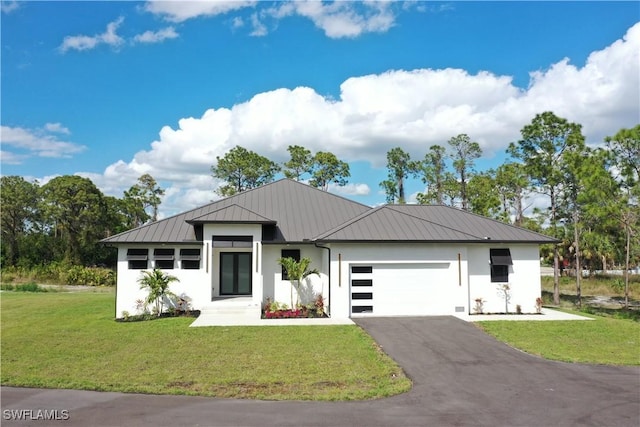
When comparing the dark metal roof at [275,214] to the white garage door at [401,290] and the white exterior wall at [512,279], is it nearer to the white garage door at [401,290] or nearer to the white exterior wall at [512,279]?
the white garage door at [401,290]

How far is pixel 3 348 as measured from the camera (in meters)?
12.5

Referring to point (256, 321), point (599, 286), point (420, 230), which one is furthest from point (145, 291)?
point (599, 286)

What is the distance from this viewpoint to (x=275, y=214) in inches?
805

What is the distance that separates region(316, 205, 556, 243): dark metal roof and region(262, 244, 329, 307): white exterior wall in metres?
1.04

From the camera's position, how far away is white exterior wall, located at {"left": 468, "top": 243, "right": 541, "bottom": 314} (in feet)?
57.6

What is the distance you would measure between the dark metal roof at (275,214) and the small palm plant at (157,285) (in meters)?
1.35

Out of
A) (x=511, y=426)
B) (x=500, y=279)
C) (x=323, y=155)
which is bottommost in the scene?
(x=511, y=426)

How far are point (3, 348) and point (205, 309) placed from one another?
6609mm

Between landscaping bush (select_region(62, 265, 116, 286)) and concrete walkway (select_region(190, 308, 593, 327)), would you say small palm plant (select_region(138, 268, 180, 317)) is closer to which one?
concrete walkway (select_region(190, 308, 593, 327))

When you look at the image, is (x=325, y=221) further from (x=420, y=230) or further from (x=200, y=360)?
(x=200, y=360)

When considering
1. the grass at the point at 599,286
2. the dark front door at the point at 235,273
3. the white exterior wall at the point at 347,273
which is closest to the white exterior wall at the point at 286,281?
the white exterior wall at the point at 347,273

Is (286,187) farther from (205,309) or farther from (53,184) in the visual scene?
(53,184)

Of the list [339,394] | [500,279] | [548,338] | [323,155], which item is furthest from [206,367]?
[323,155]

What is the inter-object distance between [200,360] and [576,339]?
11142mm
